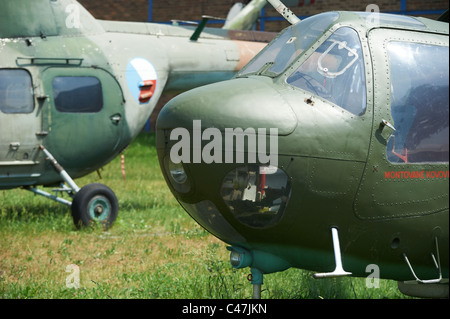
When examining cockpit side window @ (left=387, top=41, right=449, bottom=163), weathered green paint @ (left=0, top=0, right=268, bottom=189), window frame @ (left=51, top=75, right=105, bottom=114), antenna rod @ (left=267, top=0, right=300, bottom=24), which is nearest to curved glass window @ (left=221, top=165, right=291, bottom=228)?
cockpit side window @ (left=387, top=41, right=449, bottom=163)

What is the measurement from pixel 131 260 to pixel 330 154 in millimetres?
3851

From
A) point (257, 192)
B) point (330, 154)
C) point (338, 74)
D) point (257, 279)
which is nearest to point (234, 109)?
point (257, 192)

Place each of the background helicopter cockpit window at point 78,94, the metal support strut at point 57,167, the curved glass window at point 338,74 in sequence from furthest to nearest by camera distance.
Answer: the background helicopter cockpit window at point 78,94
the metal support strut at point 57,167
the curved glass window at point 338,74

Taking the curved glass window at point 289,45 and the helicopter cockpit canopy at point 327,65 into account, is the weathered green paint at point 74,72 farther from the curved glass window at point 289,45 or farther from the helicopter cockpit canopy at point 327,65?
the helicopter cockpit canopy at point 327,65

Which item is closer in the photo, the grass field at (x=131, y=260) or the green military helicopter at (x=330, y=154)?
the green military helicopter at (x=330, y=154)

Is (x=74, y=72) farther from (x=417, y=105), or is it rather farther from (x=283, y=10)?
(x=417, y=105)

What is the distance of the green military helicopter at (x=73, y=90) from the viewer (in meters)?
8.66

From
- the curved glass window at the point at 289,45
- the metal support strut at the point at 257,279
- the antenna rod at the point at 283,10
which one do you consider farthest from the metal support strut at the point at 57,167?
the metal support strut at the point at 257,279

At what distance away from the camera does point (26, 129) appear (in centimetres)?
865

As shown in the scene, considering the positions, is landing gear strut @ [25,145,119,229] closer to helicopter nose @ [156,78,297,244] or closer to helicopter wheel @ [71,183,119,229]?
helicopter wheel @ [71,183,119,229]

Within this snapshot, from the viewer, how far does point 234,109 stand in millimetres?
3631

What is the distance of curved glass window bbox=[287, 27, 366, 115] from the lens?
383 centimetres

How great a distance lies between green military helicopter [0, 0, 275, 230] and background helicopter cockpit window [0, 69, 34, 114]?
0.01 m
